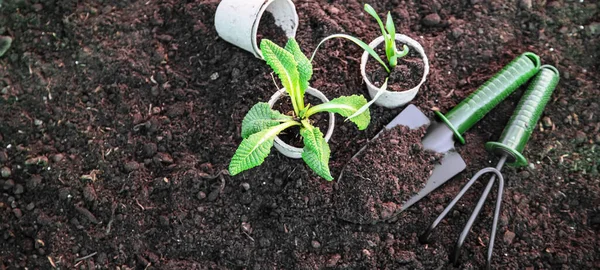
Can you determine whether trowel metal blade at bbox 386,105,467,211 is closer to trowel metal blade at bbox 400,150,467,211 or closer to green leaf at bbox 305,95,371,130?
trowel metal blade at bbox 400,150,467,211

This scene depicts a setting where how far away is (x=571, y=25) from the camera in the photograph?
7.78ft

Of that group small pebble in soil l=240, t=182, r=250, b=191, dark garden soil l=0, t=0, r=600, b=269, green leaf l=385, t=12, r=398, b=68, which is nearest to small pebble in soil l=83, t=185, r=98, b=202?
dark garden soil l=0, t=0, r=600, b=269

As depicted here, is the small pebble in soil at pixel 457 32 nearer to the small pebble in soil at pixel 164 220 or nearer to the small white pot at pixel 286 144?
the small white pot at pixel 286 144

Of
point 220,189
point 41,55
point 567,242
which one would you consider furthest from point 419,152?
point 41,55

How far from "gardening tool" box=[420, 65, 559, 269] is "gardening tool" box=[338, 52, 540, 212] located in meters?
0.06

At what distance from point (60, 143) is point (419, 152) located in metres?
1.37

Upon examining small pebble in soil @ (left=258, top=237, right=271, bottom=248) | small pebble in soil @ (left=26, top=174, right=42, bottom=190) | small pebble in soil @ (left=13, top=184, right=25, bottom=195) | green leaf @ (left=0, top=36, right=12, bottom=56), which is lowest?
small pebble in soil @ (left=258, top=237, right=271, bottom=248)

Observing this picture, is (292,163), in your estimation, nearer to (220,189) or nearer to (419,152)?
(220,189)

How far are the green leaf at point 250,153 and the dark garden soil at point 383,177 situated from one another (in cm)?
43

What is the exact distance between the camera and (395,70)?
2133 mm

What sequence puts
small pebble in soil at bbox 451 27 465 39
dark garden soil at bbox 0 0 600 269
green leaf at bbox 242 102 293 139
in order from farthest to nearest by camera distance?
small pebble in soil at bbox 451 27 465 39 < dark garden soil at bbox 0 0 600 269 < green leaf at bbox 242 102 293 139

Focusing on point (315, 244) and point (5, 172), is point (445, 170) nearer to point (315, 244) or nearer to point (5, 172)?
point (315, 244)

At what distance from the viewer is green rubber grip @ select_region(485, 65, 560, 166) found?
2.09m

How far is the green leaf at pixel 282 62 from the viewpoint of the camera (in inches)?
71.5
